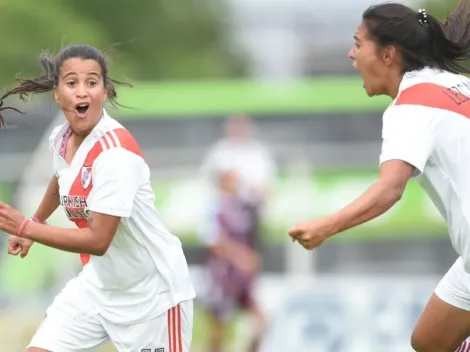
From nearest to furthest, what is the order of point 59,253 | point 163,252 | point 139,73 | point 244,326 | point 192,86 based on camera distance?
point 163,252
point 244,326
point 59,253
point 192,86
point 139,73

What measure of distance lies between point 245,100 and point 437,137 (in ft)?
43.9

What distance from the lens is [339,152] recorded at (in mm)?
18219

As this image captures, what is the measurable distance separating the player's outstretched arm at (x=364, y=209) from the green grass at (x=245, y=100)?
1273 centimetres

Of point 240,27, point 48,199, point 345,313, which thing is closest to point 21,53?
point 345,313

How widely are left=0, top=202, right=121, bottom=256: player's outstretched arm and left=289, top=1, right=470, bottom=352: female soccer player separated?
103 centimetres

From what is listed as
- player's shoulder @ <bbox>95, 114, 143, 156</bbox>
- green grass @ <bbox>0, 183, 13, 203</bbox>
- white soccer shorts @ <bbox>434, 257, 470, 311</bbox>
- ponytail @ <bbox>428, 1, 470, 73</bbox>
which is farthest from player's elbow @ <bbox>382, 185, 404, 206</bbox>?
green grass @ <bbox>0, 183, 13, 203</bbox>

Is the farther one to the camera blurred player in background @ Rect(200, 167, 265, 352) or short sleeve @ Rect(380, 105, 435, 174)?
blurred player in background @ Rect(200, 167, 265, 352)

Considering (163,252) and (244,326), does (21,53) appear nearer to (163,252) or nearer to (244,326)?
(244,326)

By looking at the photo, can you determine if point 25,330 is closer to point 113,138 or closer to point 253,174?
point 253,174

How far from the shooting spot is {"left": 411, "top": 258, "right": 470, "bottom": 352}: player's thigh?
6.66 metres

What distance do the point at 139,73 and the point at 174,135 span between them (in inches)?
367

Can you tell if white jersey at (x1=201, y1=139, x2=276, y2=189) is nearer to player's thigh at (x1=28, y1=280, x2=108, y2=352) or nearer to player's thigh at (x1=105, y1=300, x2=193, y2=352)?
player's thigh at (x1=28, y1=280, x2=108, y2=352)

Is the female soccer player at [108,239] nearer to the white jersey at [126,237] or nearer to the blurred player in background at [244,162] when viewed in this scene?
the white jersey at [126,237]

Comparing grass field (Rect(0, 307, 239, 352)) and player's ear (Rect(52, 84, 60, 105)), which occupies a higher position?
player's ear (Rect(52, 84, 60, 105))
